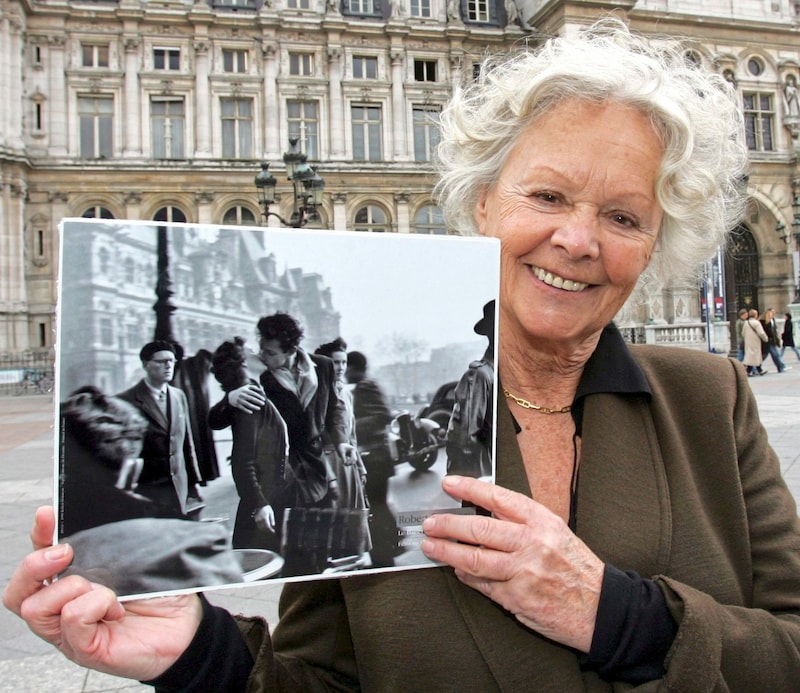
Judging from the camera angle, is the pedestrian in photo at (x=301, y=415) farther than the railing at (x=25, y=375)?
No

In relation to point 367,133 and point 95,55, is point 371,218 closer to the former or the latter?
point 367,133

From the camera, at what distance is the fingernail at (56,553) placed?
1.01 metres

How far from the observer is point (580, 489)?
4.54 ft

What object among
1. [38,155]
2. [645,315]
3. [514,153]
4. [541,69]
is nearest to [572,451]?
[514,153]

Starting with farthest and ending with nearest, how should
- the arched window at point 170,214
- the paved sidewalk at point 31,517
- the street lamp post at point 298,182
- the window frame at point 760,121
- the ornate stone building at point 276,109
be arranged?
the window frame at point 760,121 → the arched window at point 170,214 → the ornate stone building at point 276,109 → the street lamp post at point 298,182 → the paved sidewalk at point 31,517

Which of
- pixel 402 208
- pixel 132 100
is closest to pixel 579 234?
pixel 402 208

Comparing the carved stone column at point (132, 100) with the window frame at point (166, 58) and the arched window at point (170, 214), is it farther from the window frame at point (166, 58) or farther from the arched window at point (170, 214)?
the arched window at point (170, 214)

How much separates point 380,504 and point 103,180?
26.3 m

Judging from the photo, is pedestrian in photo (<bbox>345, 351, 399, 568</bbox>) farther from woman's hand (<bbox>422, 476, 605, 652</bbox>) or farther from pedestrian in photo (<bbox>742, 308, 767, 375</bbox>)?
pedestrian in photo (<bbox>742, 308, 767, 375</bbox>)

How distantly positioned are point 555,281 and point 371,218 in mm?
26095

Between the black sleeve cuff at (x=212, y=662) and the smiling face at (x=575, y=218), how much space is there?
0.76m

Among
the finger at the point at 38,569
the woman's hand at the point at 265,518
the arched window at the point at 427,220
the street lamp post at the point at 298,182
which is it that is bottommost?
the finger at the point at 38,569

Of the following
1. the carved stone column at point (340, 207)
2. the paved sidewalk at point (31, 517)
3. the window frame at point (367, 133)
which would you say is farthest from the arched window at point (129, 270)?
the window frame at point (367, 133)

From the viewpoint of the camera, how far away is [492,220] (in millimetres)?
1502
